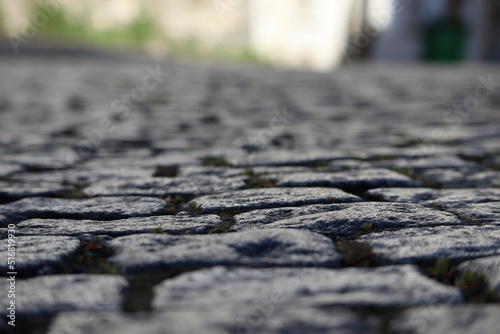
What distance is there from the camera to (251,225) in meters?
1.85

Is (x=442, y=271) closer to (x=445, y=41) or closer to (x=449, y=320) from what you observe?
(x=449, y=320)

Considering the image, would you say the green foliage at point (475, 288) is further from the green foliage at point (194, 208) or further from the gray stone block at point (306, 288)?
the green foliage at point (194, 208)

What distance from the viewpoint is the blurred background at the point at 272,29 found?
49.9 feet

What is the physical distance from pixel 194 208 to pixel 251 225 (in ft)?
1.07

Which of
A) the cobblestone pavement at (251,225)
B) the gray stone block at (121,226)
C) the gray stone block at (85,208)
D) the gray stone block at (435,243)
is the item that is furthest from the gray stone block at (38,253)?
the gray stone block at (435,243)

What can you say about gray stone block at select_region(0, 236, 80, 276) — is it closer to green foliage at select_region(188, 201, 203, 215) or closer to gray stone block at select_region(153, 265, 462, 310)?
gray stone block at select_region(153, 265, 462, 310)

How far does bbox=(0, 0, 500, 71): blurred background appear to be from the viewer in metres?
15.2

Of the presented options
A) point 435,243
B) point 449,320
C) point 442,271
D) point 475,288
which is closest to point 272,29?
point 435,243

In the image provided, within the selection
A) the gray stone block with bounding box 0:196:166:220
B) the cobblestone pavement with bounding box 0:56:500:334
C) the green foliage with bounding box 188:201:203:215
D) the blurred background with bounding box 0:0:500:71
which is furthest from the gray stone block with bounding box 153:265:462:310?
the blurred background with bounding box 0:0:500:71

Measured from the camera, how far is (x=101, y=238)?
174cm

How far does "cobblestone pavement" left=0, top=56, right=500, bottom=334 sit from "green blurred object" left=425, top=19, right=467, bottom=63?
38.4 feet

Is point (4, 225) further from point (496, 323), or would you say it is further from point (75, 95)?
point (75, 95)

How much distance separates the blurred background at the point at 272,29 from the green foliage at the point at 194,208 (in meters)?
11.0

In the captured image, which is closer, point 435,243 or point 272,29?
point 435,243
